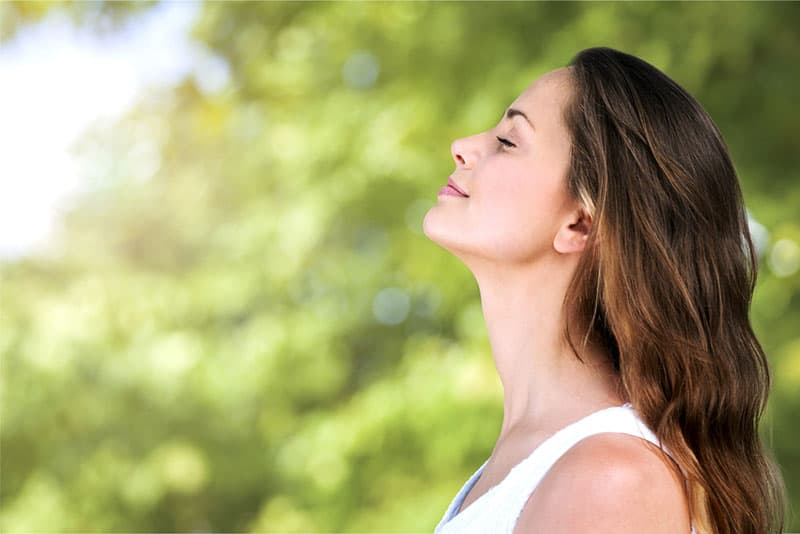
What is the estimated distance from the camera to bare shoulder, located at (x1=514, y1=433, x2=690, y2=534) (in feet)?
2.89

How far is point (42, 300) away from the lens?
18.9ft

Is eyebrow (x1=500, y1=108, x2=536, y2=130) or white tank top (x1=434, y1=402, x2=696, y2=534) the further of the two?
eyebrow (x1=500, y1=108, x2=536, y2=130)

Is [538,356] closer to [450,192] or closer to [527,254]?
[527,254]

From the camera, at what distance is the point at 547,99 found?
3.90 ft

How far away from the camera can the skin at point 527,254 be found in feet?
3.67

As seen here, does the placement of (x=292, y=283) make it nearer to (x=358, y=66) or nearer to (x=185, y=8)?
(x=358, y=66)

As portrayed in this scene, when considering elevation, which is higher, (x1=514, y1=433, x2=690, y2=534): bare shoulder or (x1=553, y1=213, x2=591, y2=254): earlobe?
(x1=553, y1=213, x2=591, y2=254): earlobe

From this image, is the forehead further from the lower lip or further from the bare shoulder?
the bare shoulder

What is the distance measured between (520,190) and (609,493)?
39 cm

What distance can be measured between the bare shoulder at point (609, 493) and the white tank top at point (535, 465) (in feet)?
0.08

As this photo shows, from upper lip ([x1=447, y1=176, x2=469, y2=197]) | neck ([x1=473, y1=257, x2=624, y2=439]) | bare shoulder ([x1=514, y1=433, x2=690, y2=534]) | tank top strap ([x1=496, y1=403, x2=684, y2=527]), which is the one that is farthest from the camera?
upper lip ([x1=447, y1=176, x2=469, y2=197])

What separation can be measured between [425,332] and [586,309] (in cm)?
377

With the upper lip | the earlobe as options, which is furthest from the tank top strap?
the upper lip

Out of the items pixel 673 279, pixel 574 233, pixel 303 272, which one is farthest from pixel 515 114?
pixel 303 272
